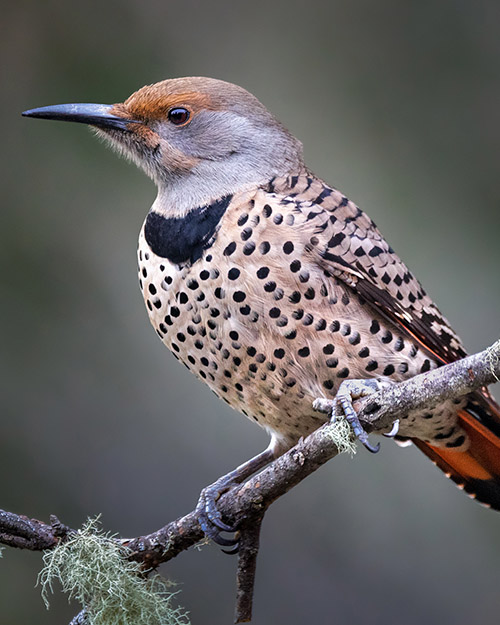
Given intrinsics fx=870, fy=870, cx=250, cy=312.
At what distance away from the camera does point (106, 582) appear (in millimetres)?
2014

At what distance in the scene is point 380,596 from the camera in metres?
3.11

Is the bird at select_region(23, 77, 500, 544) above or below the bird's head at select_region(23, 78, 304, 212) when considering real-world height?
below

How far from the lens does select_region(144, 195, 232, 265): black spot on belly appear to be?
2.11 m

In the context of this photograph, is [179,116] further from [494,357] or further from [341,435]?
[494,357]

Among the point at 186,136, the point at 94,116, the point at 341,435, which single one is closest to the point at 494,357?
the point at 341,435

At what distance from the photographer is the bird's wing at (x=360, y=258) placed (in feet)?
6.99

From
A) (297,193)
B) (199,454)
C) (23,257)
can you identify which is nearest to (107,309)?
(23,257)

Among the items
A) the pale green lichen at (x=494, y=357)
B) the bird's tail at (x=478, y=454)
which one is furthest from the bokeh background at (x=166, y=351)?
the pale green lichen at (x=494, y=357)

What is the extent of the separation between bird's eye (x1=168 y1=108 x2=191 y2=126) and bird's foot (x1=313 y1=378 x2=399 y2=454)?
83 centimetres

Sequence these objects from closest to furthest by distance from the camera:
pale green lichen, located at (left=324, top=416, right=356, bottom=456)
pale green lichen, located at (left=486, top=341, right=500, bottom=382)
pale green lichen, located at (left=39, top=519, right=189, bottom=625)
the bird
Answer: pale green lichen, located at (left=486, top=341, right=500, bottom=382), pale green lichen, located at (left=324, top=416, right=356, bottom=456), pale green lichen, located at (left=39, top=519, right=189, bottom=625), the bird

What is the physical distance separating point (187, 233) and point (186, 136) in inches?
13.1

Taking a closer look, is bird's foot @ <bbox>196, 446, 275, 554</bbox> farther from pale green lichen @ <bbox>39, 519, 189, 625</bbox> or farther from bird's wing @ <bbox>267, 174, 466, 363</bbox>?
bird's wing @ <bbox>267, 174, 466, 363</bbox>

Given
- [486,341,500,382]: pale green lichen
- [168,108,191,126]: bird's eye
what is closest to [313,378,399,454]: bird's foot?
[486,341,500,382]: pale green lichen

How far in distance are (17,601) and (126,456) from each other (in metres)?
0.63
